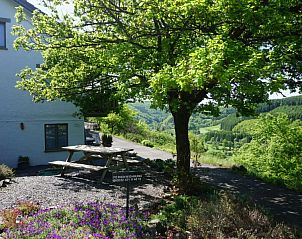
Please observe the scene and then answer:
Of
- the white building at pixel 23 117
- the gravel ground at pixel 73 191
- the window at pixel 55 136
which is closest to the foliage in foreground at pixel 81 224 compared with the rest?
the gravel ground at pixel 73 191

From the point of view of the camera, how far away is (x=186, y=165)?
10938 millimetres

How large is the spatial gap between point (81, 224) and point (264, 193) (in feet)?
24.3

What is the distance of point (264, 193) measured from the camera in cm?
1172

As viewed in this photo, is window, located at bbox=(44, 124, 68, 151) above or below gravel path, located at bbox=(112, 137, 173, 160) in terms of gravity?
above

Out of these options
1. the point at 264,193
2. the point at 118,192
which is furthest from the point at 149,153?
the point at 118,192

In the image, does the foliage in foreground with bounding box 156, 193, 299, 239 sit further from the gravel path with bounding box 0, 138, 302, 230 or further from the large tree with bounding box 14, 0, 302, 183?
the large tree with bounding box 14, 0, 302, 183

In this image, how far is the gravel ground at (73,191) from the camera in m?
9.41

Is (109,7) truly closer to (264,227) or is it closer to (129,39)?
(129,39)

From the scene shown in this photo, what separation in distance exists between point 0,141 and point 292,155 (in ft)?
57.2

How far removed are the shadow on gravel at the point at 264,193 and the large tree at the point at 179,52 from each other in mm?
2493

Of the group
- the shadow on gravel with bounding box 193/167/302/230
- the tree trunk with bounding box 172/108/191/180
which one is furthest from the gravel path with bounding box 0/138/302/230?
the tree trunk with bounding box 172/108/191/180

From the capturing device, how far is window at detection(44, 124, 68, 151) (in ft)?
60.5

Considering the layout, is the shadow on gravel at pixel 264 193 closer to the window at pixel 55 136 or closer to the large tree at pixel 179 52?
the large tree at pixel 179 52

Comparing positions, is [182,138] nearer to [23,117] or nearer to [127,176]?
[127,176]
